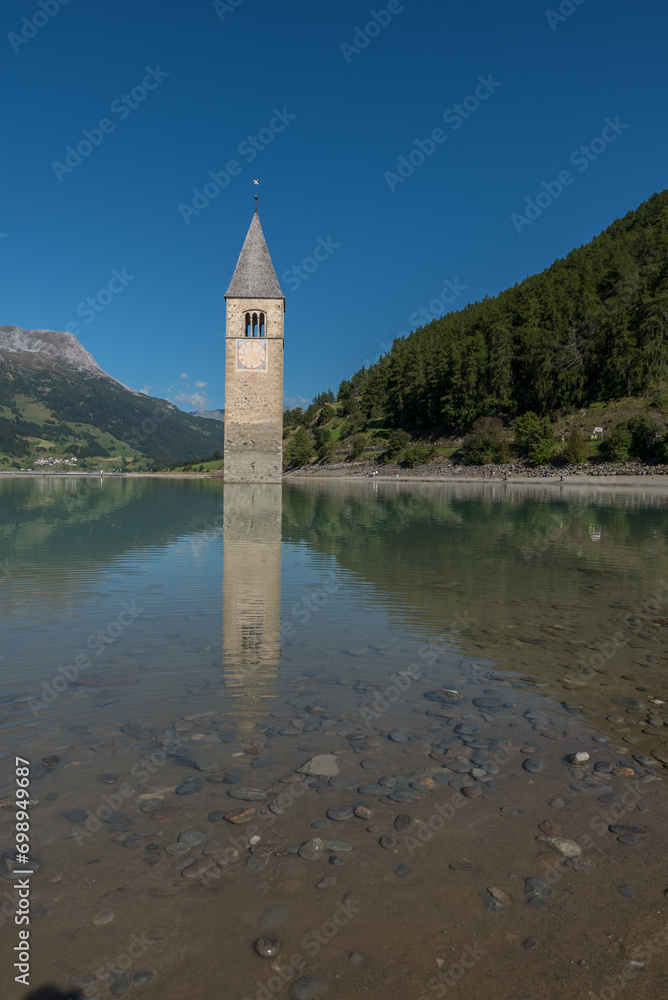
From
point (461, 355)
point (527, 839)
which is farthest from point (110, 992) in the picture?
point (461, 355)

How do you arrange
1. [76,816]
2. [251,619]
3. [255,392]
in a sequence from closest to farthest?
[76,816]
[251,619]
[255,392]

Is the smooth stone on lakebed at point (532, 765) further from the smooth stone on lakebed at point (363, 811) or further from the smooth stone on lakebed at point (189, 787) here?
the smooth stone on lakebed at point (189, 787)

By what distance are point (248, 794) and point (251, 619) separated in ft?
17.0

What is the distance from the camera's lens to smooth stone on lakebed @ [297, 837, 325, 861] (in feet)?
12.4

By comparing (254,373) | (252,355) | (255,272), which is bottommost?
(254,373)

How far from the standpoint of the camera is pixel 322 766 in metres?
4.94

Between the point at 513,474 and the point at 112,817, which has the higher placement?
the point at 513,474

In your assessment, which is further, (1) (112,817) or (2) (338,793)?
(2) (338,793)

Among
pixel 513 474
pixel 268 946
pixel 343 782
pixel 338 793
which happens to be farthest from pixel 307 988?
pixel 513 474

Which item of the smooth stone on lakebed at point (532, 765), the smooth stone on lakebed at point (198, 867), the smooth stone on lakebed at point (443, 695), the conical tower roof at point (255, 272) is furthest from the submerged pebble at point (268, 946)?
the conical tower roof at point (255, 272)

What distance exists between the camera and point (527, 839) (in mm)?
3955

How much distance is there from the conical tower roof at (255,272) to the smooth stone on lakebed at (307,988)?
64.7 metres

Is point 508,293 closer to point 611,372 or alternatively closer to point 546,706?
point 611,372

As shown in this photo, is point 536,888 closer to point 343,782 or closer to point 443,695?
point 343,782
